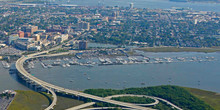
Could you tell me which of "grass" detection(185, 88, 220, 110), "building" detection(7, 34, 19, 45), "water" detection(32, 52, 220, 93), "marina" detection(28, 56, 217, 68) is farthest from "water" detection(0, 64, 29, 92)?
"building" detection(7, 34, 19, 45)

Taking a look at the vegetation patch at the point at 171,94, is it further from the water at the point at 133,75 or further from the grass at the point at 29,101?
the grass at the point at 29,101

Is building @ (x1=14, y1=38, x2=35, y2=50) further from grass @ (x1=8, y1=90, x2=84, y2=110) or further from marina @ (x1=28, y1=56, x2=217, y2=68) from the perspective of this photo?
grass @ (x1=8, y1=90, x2=84, y2=110)

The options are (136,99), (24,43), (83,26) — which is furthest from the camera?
(83,26)

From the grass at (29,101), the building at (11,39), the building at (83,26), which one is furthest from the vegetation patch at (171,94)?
the building at (83,26)

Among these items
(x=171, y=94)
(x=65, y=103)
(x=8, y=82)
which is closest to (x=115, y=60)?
(x=171, y=94)

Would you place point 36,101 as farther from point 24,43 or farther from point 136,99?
point 24,43
